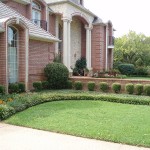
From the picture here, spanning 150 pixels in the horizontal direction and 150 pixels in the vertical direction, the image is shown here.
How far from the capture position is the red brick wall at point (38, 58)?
16.3 metres

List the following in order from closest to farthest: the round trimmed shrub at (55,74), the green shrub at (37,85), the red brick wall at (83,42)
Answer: the green shrub at (37,85)
the round trimmed shrub at (55,74)
the red brick wall at (83,42)

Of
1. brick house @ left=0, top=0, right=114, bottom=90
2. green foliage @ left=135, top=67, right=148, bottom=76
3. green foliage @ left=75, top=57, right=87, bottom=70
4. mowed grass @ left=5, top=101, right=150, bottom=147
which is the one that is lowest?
mowed grass @ left=5, top=101, right=150, bottom=147

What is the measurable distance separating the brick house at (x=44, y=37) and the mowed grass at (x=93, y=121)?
4.81 meters

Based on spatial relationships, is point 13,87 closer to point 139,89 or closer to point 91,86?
point 91,86

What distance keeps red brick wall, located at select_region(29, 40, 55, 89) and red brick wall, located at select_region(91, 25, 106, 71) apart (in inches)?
430

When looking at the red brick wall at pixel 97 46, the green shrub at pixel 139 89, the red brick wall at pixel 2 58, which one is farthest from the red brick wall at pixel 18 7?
the green shrub at pixel 139 89

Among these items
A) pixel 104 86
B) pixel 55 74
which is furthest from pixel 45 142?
pixel 55 74

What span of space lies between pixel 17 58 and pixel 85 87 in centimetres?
507

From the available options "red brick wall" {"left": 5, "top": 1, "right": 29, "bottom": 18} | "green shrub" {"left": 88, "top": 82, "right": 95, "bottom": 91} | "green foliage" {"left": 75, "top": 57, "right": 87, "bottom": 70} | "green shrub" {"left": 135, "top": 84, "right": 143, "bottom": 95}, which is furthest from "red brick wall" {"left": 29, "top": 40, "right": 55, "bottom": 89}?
"green foliage" {"left": 75, "top": 57, "right": 87, "bottom": 70}

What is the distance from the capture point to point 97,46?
93.0 feet

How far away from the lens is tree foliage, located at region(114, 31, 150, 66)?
4428 cm

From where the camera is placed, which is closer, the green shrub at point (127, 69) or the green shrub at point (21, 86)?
the green shrub at point (21, 86)

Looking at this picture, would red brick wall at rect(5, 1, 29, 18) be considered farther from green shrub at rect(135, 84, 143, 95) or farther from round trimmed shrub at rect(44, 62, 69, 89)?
green shrub at rect(135, 84, 143, 95)

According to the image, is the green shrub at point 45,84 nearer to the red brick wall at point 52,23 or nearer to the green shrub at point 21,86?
the green shrub at point 21,86
